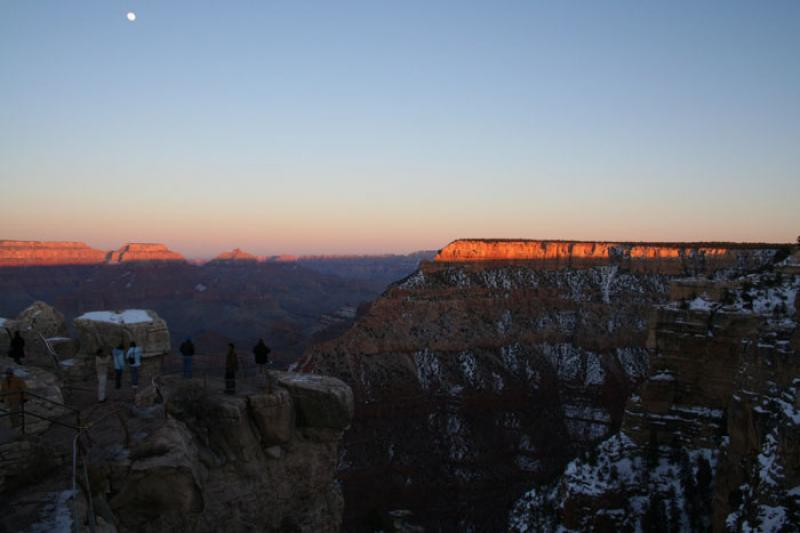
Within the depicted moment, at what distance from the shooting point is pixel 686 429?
15703 millimetres

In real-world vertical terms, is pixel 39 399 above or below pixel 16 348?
below

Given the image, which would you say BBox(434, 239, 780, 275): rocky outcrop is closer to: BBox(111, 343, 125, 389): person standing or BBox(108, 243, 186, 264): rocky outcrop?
BBox(111, 343, 125, 389): person standing

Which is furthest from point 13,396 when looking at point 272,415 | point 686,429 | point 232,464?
point 686,429

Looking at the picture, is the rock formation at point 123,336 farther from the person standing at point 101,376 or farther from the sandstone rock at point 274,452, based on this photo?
the sandstone rock at point 274,452

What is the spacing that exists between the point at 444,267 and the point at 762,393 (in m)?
44.5

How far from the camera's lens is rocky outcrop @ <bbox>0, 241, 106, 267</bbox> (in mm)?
125000

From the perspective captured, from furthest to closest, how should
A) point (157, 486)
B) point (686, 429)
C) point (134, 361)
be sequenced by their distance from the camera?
point (686, 429) < point (134, 361) < point (157, 486)

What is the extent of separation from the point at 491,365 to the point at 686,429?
3306cm

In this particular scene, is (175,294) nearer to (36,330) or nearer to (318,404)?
(36,330)

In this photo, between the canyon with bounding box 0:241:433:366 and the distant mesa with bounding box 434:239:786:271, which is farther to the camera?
the canyon with bounding box 0:241:433:366

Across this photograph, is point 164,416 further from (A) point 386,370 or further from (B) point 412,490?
(A) point 386,370

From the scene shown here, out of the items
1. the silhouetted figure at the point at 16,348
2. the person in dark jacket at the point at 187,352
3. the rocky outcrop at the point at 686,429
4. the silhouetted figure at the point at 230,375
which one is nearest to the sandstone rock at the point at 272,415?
the silhouetted figure at the point at 230,375

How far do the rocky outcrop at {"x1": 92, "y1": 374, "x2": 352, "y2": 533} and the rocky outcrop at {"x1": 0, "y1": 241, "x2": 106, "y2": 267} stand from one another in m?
136

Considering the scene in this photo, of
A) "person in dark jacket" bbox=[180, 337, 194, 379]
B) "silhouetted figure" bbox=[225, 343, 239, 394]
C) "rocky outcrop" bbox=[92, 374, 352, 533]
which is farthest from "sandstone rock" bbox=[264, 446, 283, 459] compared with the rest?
"person in dark jacket" bbox=[180, 337, 194, 379]
